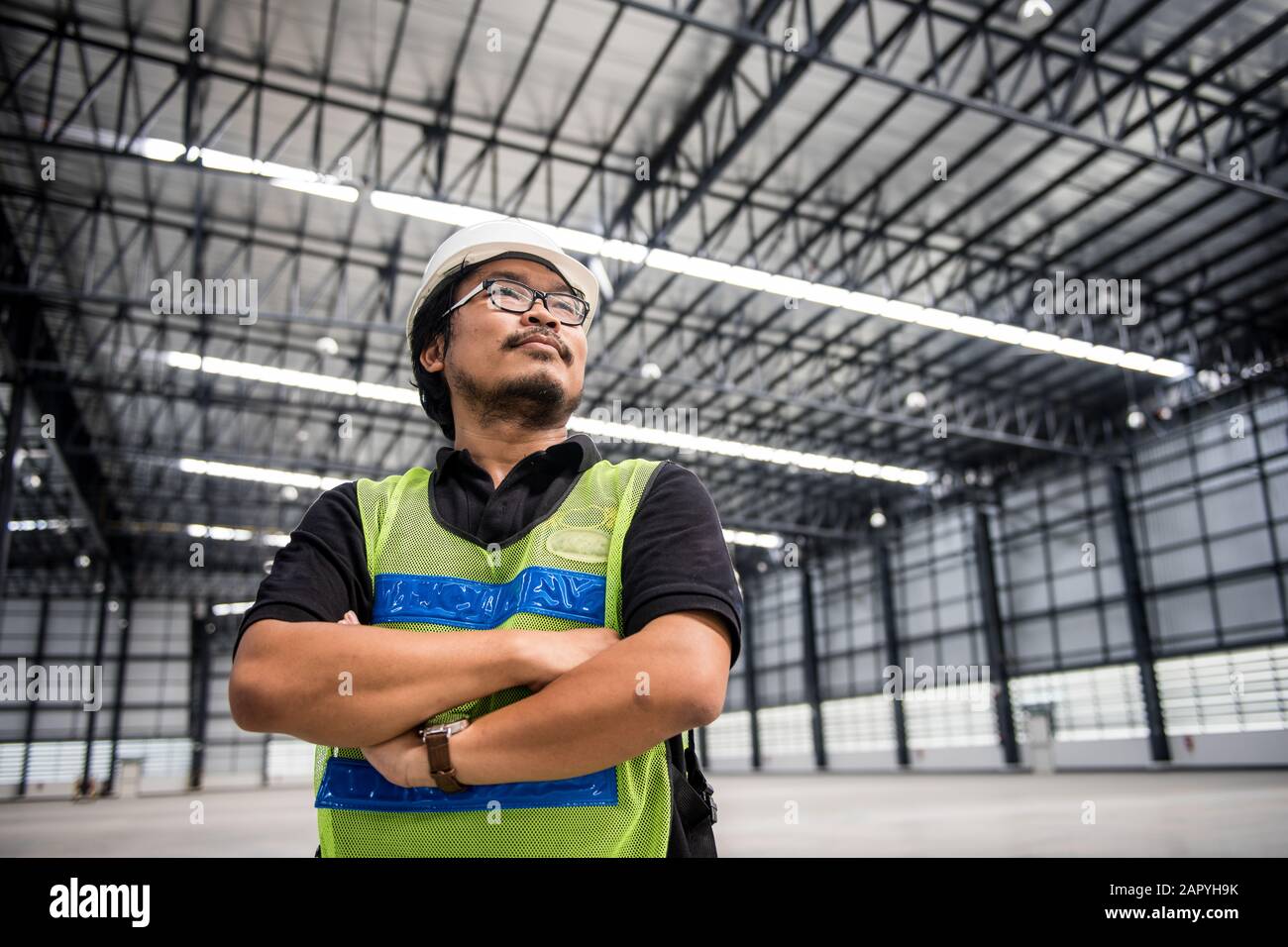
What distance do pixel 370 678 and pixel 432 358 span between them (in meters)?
1.19

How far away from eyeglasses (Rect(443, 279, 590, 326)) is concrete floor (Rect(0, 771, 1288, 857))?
9.90 metres

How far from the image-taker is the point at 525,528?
82.4 inches

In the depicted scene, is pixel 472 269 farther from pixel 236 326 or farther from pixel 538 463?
pixel 236 326

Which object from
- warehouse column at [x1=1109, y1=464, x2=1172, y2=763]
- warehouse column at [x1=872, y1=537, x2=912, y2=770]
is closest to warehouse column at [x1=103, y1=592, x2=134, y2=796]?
warehouse column at [x1=872, y1=537, x2=912, y2=770]

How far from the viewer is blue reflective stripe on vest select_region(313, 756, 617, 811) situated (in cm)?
184

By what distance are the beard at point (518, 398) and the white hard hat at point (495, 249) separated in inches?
9.9

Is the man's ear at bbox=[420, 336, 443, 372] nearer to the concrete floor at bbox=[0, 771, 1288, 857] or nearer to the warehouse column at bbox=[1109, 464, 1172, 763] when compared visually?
the concrete floor at bbox=[0, 771, 1288, 857]

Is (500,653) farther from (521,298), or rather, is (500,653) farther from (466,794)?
(521,298)

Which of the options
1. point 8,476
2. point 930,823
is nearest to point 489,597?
point 930,823

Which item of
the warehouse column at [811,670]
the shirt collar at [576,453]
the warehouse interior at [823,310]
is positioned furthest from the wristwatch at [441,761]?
the warehouse column at [811,670]

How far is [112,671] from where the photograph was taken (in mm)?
47750

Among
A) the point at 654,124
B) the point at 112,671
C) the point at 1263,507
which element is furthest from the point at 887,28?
the point at 112,671

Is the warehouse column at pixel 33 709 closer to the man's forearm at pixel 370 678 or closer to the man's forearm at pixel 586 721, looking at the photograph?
the man's forearm at pixel 370 678

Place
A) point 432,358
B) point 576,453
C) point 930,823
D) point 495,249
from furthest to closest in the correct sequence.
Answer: point 930,823 → point 432,358 → point 495,249 → point 576,453
